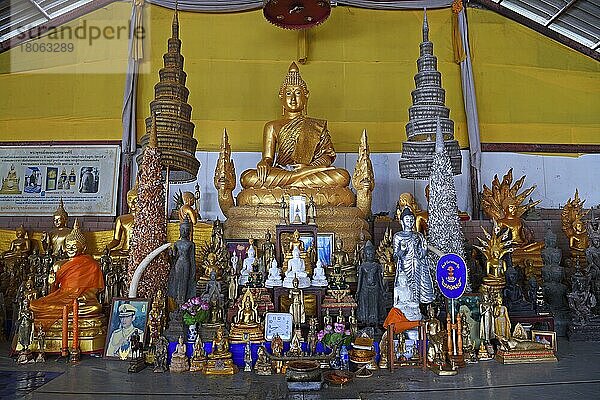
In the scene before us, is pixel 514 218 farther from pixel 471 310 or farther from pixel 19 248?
pixel 19 248

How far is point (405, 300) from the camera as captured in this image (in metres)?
5.16

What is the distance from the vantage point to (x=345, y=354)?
4.54 meters

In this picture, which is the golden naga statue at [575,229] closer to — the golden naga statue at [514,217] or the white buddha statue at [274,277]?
the golden naga statue at [514,217]

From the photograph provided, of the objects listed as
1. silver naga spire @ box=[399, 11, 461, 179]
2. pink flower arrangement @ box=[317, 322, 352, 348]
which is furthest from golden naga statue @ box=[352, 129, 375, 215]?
pink flower arrangement @ box=[317, 322, 352, 348]

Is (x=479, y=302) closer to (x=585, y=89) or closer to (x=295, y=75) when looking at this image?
(x=295, y=75)

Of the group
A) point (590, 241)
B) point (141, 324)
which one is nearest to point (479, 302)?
point (590, 241)

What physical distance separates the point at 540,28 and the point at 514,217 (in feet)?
12.7

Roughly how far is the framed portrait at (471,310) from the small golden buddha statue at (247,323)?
167cm

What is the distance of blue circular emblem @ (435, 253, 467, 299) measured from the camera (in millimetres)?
4891

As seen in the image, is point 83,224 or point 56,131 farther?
point 56,131

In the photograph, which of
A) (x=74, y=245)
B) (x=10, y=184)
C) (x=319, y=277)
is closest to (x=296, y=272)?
(x=319, y=277)

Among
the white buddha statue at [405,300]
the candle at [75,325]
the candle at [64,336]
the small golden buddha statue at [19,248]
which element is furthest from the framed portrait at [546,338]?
the small golden buddha statue at [19,248]

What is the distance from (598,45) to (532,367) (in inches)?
274

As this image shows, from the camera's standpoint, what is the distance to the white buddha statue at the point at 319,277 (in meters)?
5.56
